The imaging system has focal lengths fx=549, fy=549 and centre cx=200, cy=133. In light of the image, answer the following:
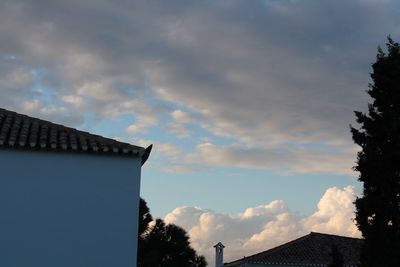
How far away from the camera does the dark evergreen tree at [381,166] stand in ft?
46.0

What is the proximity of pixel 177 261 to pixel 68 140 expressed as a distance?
28.9 feet

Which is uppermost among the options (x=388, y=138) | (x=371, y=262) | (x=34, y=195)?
(x=388, y=138)

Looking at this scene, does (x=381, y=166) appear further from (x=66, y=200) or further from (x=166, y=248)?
(x=166, y=248)

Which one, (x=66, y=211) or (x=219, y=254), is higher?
(x=219, y=254)

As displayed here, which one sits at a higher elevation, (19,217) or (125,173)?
(125,173)

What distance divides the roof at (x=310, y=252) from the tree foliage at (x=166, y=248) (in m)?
13.3

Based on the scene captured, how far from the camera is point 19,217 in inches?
457

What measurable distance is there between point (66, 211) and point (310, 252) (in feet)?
80.1

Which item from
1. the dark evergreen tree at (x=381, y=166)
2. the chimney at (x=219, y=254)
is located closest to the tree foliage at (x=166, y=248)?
the dark evergreen tree at (x=381, y=166)

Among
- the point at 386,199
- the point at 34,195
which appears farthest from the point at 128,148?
the point at 386,199

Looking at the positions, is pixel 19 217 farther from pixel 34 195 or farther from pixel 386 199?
pixel 386 199

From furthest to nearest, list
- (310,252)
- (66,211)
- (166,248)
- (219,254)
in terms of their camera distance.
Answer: (219,254), (310,252), (166,248), (66,211)

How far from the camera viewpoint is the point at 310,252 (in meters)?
33.6

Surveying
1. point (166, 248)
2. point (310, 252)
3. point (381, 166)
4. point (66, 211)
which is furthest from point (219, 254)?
point (66, 211)
